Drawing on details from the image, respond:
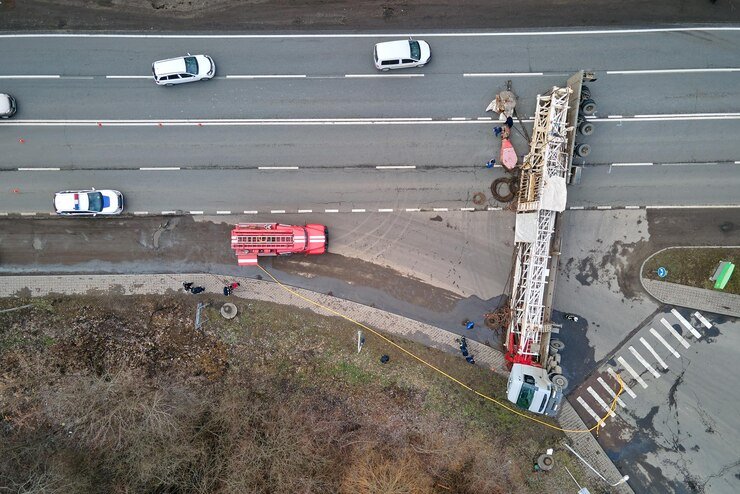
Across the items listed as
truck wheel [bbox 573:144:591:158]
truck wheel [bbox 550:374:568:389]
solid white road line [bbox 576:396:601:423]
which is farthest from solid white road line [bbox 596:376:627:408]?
truck wheel [bbox 573:144:591:158]

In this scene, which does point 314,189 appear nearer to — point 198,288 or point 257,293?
point 257,293

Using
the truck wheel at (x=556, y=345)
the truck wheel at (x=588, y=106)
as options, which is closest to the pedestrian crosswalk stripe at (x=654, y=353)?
the truck wheel at (x=556, y=345)

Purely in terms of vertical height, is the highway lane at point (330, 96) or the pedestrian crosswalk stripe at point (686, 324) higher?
the highway lane at point (330, 96)

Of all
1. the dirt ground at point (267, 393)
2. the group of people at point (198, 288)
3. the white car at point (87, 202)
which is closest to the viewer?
the dirt ground at point (267, 393)

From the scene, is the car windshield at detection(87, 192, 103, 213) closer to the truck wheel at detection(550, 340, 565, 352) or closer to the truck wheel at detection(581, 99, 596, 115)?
the truck wheel at detection(550, 340, 565, 352)

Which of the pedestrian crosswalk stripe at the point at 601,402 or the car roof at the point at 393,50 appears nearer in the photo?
the car roof at the point at 393,50

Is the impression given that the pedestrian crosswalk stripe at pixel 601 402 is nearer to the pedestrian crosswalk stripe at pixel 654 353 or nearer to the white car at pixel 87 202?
the pedestrian crosswalk stripe at pixel 654 353
